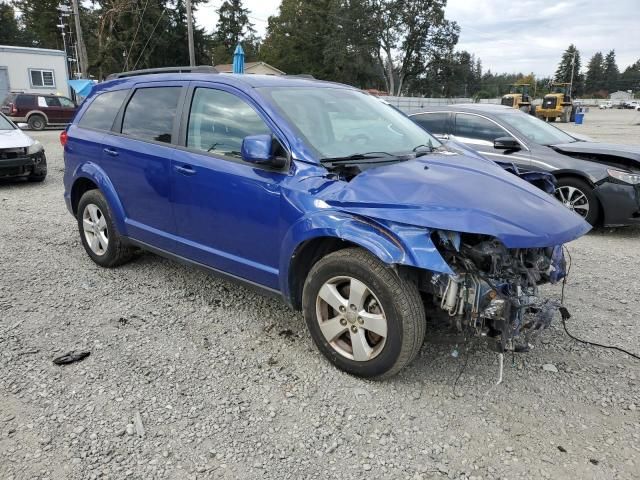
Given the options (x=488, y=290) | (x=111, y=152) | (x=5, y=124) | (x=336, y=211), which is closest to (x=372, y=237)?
(x=336, y=211)

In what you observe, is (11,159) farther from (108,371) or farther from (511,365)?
(511,365)

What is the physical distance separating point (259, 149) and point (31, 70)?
105ft

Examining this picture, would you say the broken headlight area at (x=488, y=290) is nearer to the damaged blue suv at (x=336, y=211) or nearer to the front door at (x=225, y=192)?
the damaged blue suv at (x=336, y=211)

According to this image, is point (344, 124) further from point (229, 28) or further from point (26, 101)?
point (229, 28)

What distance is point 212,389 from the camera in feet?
10.0

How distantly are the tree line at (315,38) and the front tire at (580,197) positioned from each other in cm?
4062

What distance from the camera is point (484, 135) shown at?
7.17 metres

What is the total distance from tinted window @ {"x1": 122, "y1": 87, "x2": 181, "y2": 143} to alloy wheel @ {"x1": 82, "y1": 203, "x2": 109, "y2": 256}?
0.91 meters

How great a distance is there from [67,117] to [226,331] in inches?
931

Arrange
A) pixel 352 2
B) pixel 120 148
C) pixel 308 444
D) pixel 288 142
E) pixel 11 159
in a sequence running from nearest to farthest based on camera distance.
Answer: pixel 308 444
pixel 288 142
pixel 120 148
pixel 11 159
pixel 352 2

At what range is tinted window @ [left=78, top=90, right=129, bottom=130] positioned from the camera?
469 centimetres

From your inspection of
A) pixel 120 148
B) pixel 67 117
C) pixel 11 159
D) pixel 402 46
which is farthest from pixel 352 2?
pixel 120 148

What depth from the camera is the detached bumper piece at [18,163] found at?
8883 millimetres

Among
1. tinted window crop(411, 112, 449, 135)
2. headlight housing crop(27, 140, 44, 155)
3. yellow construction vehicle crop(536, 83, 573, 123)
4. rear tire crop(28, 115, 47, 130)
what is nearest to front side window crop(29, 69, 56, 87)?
rear tire crop(28, 115, 47, 130)
